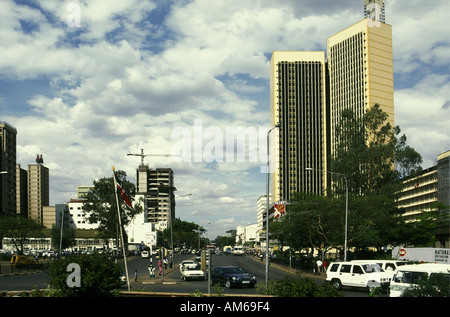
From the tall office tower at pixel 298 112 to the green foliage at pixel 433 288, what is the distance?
166 metres

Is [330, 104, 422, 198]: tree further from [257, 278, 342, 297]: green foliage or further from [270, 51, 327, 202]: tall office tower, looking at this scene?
[270, 51, 327, 202]: tall office tower

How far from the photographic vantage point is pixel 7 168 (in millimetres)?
132375

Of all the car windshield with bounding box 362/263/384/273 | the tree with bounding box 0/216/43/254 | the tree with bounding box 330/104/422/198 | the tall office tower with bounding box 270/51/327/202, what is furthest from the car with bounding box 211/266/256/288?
the tall office tower with bounding box 270/51/327/202

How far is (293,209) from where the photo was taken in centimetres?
5694

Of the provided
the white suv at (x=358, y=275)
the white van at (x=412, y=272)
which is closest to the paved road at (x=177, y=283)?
the white suv at (x=358, y=275)

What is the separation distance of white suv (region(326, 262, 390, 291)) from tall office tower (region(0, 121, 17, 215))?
115 metres

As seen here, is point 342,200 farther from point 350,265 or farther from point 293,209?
point 350,265

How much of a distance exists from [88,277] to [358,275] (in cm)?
1778

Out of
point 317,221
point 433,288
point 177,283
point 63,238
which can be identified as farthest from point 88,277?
point 63,238

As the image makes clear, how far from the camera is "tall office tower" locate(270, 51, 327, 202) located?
17862 cm

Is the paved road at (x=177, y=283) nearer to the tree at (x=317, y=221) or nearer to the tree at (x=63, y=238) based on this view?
the tree at (x=317, y=221)

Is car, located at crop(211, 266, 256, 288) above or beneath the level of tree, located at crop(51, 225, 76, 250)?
above
